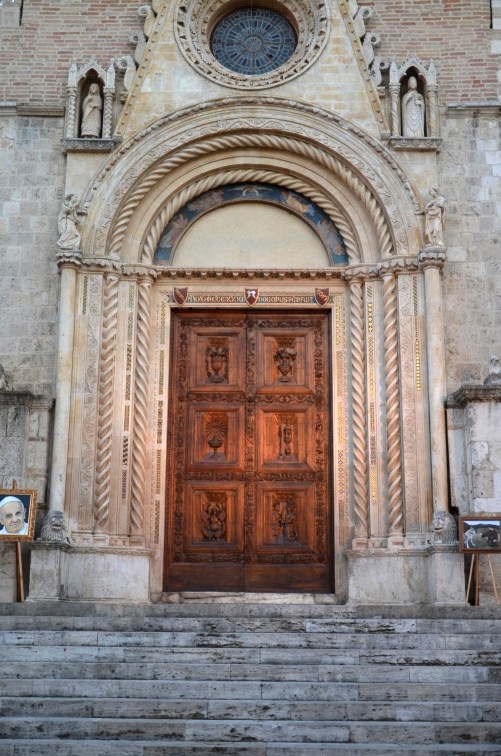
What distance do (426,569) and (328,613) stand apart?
2177mm

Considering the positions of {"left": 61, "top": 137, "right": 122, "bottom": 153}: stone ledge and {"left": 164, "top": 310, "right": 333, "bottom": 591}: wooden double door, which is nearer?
{"left": 164, "top": 310, "right": 333, "bottom": 591}: wooden double door

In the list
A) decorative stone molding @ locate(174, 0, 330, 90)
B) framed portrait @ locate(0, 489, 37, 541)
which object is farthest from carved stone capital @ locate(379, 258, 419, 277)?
framed portrait @ locate(0, 489, 37, 541)

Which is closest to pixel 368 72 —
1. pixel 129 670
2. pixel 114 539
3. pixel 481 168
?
pixel 481 168

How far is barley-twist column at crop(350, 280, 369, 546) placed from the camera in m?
14.2

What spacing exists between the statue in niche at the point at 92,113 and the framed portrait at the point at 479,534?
7.27 meters

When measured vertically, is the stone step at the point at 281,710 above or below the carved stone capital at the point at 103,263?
below

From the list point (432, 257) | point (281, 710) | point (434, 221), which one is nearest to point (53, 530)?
point (281, 710)

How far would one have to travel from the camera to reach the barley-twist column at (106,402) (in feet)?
46.2

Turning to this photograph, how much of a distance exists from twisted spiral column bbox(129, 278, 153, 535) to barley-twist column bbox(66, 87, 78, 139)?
2.30 metres

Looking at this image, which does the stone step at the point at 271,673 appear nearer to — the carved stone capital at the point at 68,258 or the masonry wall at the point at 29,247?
the masonry wall at the point at 29,247

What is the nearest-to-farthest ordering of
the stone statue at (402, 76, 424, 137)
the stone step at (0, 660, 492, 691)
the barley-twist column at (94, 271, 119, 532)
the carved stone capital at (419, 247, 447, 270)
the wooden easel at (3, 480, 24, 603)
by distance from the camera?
the stone step at (0, 660, 492, 691) → the wooden easel at (3, 480, 24, 603) → the barley-twist column at (94, 271, 119, 532) → the carved stone capital at (419, 247, 447, 270) → the stone statue at (402, 76, 424, 137)

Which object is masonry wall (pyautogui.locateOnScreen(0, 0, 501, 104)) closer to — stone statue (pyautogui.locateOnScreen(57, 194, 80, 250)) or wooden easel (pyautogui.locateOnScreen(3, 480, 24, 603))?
stone statue (pyautogui.locateOnScreen(57, 194, 80, 250))

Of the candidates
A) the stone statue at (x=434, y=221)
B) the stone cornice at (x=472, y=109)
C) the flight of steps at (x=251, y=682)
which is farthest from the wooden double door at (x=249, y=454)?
the stone cornice at (x=472, y=109)

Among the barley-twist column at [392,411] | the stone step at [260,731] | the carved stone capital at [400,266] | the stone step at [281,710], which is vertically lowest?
the stone step at [260,731]
